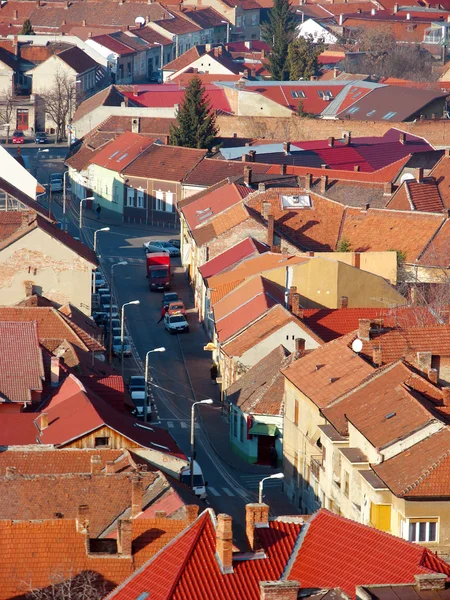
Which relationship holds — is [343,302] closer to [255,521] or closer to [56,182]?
[255,521]

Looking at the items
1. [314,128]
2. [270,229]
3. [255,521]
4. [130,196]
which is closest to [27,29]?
[314,128]

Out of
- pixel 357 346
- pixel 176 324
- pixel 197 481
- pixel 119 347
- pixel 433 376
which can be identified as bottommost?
pixel 176 324

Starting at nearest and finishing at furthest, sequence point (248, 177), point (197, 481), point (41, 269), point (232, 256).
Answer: point (197, 481) < point (41, 269) < point (232, 256) < point (248, 177)

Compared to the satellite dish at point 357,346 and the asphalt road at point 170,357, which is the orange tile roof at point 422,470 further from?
the satellite dish at point 357,346

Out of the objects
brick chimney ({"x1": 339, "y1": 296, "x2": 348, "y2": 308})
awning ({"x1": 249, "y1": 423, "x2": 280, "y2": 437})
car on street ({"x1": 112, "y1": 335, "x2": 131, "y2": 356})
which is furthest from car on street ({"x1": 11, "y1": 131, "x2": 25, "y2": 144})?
awning ({"x1": 249, "y1": 423, "x2": 280, "y2": 437})

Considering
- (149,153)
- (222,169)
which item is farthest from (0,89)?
(222,169)

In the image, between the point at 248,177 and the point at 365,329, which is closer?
the point at 365,329
